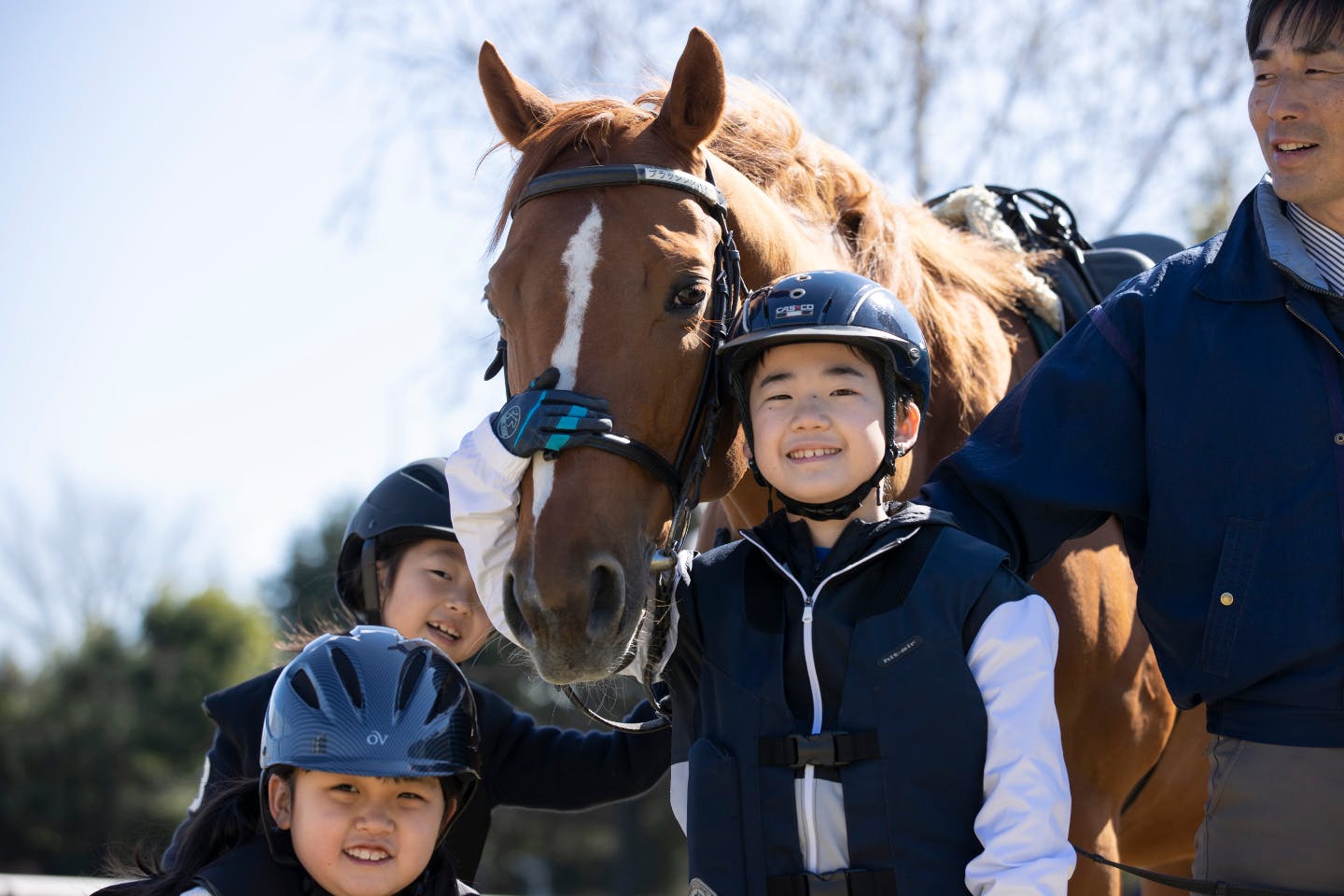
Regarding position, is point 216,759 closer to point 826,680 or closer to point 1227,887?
point 826,680


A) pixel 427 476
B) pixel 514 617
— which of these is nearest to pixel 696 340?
pixel 514 617

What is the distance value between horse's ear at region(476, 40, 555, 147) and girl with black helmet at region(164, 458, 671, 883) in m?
1.01

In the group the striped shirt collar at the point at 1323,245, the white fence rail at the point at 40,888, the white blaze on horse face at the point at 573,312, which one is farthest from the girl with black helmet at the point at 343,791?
the white fence rail at the point at 40,888

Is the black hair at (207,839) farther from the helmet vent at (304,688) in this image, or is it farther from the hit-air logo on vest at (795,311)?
the hit-air logo on vest at (795,311)

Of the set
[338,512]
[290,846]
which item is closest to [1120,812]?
[290,846]

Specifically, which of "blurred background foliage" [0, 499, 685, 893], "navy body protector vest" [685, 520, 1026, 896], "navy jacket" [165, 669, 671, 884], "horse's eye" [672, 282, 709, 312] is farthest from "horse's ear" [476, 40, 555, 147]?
"blurred background foliage" [0, 499, 685, 893]

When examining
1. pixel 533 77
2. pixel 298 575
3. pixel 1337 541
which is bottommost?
pixel 298 575

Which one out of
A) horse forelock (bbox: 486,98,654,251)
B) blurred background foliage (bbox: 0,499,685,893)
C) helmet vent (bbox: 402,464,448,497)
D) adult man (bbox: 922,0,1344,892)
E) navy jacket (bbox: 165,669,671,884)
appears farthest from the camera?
blurred background foliage (bbox: 0,499,685,893)

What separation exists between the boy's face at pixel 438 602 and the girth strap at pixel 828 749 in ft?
4.97

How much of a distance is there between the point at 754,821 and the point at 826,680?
0.29 m

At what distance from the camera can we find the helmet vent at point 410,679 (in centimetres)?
266

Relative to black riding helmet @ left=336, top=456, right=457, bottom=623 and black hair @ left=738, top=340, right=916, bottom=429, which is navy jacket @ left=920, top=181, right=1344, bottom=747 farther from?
black riding helmet @ left=336, top=456, right=457, bottom=623

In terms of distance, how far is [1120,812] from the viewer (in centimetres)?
356

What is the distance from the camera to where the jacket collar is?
2406 millimetres
